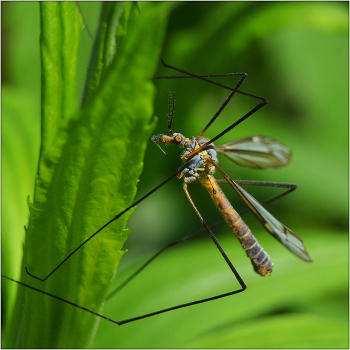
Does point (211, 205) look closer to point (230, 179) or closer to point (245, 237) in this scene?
point (245, 237)

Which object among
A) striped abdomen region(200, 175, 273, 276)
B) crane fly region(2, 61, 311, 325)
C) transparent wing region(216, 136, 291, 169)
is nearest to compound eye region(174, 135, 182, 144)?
crane fly region(2, 61, 311, 325)

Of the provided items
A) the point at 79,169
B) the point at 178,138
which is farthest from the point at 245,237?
the point at 79,169

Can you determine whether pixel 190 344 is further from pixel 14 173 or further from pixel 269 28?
pixel 269 28

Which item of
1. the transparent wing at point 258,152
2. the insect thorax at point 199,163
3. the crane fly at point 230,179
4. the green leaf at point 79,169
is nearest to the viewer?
the green leaf at point 79,169

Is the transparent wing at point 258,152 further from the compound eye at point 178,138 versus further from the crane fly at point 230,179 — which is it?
the compound eye at point 178,138

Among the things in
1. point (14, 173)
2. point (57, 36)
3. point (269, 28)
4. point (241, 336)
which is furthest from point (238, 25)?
point (241, 336)

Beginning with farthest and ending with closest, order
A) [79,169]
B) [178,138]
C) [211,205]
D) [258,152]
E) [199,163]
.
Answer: [211,205]
[258,152]
[199,163]
[178,138]
[79,169]

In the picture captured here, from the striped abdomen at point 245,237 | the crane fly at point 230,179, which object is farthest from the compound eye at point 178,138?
the striped abdomen at point 245,237
